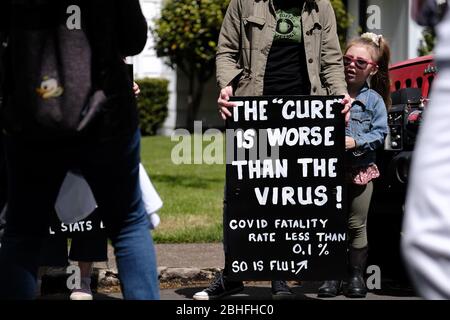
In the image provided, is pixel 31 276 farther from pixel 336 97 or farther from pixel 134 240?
pixel 336 97

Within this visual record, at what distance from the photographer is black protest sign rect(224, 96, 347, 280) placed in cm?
496

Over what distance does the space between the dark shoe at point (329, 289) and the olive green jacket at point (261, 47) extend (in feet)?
3.44

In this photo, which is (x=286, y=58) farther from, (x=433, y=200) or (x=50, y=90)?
(x=433, y=200)

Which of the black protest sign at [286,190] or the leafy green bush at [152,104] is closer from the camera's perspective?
the black protest sign at [286,190]

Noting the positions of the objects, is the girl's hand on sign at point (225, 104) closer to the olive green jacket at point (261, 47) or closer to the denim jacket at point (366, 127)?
the olive green jacket at point (261, 47)

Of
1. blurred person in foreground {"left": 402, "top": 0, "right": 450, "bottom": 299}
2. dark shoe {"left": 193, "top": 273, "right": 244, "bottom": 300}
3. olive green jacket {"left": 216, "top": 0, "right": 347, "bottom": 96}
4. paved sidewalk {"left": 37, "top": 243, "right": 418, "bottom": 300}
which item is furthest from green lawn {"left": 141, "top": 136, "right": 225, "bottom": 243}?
blurred person in foreground {"left": 402, "top": 0, "right": 450, "bottom": 299}

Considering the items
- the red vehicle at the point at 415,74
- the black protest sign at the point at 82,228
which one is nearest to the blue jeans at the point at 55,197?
the black protest sign at the point at 82,228

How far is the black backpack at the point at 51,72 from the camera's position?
10.5 ft

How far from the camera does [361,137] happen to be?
5.23 metres

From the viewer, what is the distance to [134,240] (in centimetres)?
342

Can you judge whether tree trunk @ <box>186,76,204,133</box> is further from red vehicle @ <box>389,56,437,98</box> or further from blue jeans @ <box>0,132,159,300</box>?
blue jeans @ <box>0,132,159,300</box>

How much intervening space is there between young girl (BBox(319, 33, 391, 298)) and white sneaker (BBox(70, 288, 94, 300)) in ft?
4.08

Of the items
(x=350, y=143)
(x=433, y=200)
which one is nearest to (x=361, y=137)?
(x=350, y=143)
